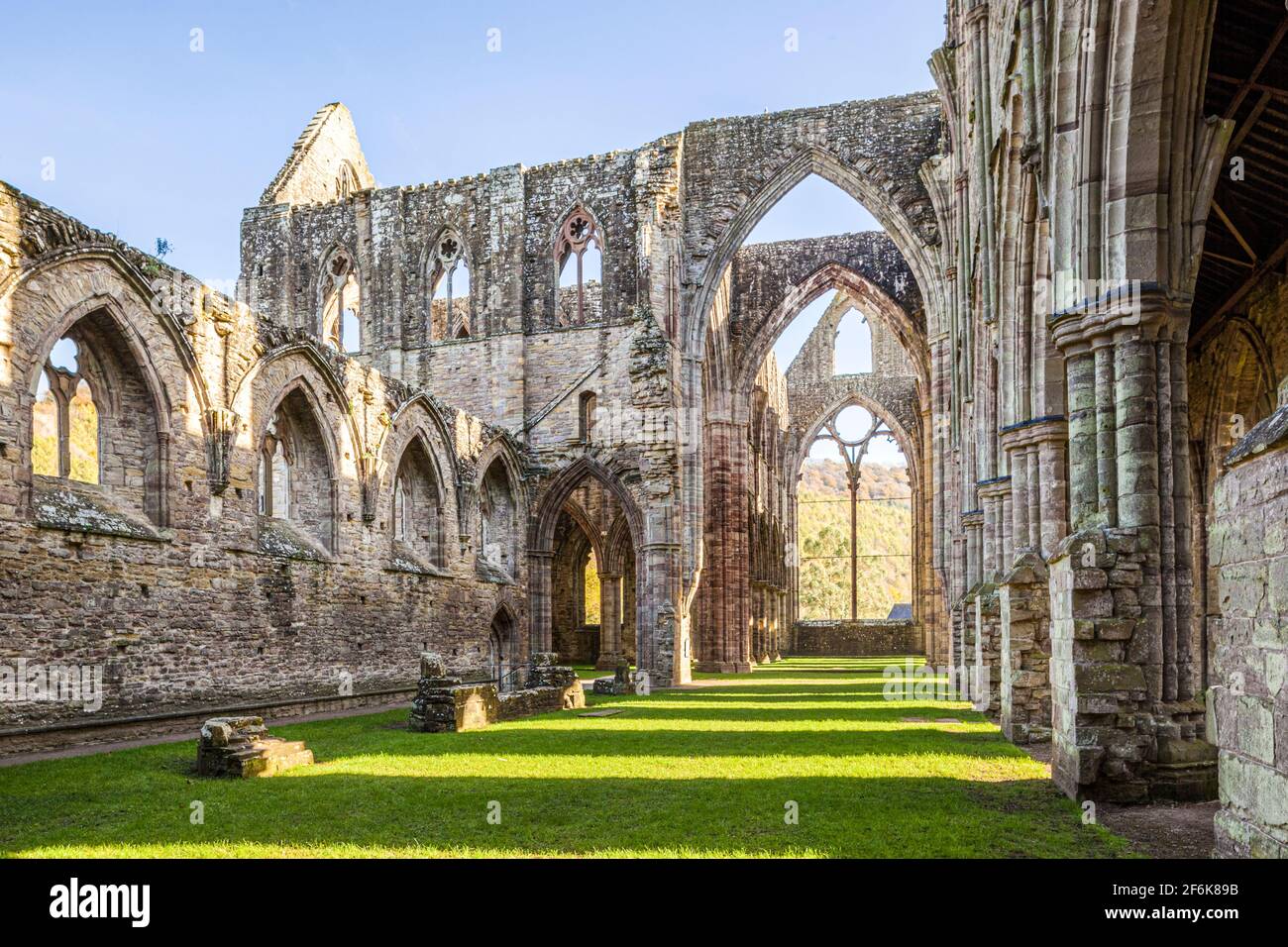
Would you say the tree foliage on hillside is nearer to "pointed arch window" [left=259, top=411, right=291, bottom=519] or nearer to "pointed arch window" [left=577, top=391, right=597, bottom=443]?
"pointed arch window" [left=577, top=391, right=597, bottom=443]

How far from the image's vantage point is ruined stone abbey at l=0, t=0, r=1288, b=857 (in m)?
7.15

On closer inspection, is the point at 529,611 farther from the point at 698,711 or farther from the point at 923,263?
the point at 923,263

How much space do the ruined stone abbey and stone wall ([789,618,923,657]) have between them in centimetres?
608

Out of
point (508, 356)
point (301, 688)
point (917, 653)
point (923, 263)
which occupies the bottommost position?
point (917, 653)

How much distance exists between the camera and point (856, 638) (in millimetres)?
42125

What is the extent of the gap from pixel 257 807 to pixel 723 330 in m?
24.8

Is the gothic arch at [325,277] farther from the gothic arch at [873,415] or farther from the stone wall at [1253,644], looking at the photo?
the stone wall at [1253,644]

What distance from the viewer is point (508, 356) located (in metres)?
25.2

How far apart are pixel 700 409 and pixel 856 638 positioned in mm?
19277

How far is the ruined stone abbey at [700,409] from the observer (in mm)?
7148

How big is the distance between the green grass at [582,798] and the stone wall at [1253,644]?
1531mm

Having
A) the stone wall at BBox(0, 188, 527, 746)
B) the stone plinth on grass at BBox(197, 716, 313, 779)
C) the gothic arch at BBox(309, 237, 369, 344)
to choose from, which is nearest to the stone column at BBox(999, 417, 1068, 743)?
the stone plinth on grass at BBox(197, 716, 313, 779)

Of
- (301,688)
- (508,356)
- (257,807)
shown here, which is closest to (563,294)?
(508,356)

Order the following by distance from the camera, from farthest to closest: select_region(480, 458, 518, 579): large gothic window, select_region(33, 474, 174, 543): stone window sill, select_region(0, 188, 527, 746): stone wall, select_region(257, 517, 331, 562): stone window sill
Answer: select_region(480, 458, 518, 579): large gothic window < select_region(257, 517, 331, 562): stone window sill < select_region(33, 474, 174, 543): stone window sill < select_region(0, 188, 527, 746): stone wall
